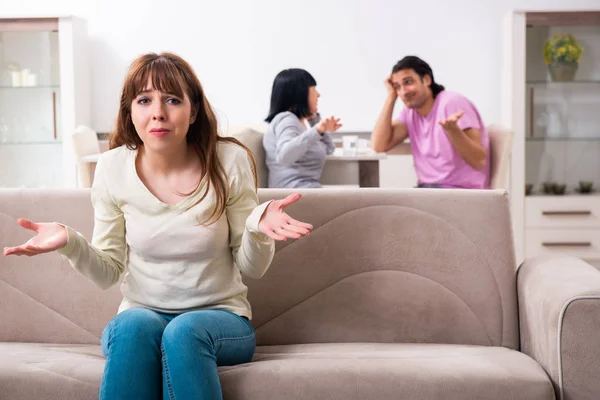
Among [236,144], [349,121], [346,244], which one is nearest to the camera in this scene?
[236,144]

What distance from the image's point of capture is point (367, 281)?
1.92 m

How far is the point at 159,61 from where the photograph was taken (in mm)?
1739

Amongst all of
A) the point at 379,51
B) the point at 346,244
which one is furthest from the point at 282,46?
the point at 346,244

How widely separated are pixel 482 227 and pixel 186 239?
0.69 metres

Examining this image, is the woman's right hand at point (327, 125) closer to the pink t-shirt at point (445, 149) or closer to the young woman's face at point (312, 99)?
the young woman's face at point (312, 99)

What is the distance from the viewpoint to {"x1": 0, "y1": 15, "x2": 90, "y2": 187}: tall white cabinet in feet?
16.0

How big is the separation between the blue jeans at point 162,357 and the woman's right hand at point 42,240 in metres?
0.19

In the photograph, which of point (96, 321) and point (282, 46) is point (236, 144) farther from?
point (282, 46)

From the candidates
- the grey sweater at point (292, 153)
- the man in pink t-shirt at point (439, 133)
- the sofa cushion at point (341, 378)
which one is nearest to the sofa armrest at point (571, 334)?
the sofa cushion at point (341, 378)

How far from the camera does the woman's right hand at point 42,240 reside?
4.96 ft

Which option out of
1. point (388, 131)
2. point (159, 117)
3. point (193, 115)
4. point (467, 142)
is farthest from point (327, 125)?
point (159, 117)

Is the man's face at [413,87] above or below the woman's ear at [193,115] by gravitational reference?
above

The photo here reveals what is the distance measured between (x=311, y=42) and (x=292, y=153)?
1.84m

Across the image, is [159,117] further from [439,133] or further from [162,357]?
[439,133]
